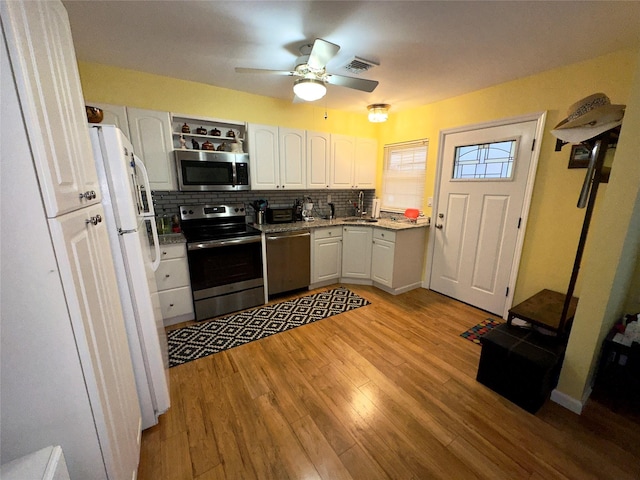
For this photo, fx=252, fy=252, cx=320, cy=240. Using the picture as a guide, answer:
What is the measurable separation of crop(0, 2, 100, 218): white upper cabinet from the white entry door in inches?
129

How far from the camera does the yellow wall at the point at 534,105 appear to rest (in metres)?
2.07

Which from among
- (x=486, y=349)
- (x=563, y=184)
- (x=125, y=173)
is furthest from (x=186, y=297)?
(x=563, y=184)

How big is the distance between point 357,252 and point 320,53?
2.37m

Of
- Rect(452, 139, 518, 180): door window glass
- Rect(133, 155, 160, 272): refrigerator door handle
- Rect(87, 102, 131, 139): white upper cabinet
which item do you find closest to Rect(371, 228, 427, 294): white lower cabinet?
Rect(452, 139, 518, 180): door window glass

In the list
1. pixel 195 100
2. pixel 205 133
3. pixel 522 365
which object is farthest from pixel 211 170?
pixel 522 365

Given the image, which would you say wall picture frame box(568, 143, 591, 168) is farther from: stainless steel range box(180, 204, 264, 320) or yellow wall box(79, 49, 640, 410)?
stainless steel range box(180, 204, 264, 320)

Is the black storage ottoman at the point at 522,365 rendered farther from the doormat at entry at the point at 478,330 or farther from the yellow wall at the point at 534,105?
the yellow wall at the point at 534,105

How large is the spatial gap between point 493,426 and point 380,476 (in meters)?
0.81

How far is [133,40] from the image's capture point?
1.88m

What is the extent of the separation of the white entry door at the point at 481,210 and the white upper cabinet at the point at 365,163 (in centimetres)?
106

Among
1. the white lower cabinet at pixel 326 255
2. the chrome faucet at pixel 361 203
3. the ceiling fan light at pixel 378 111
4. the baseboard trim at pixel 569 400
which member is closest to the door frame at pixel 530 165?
the ceiling fan light at pixel 378 111

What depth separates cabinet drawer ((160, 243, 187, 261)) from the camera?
7.86 feet

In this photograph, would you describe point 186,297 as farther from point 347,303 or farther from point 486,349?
point 486,349

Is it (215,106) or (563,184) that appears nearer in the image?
(563,184)
